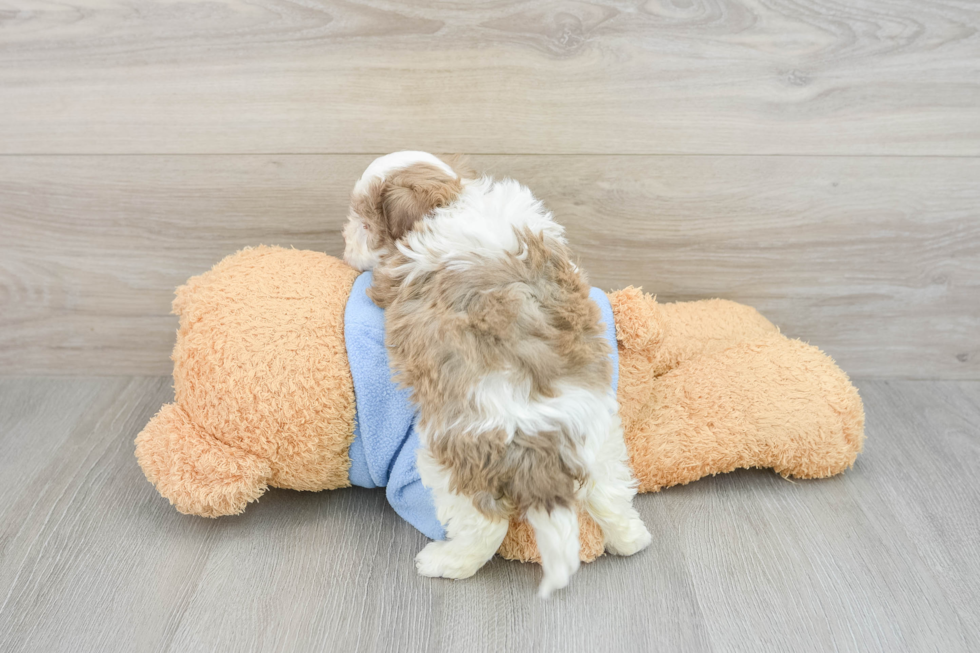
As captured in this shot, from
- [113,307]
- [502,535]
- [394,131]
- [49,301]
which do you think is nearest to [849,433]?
[502,535]

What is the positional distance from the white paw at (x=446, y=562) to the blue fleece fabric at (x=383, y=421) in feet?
0.09

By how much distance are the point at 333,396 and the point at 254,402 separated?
105 millimetres

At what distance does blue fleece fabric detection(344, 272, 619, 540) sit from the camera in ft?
2.83

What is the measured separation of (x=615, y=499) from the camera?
842mm

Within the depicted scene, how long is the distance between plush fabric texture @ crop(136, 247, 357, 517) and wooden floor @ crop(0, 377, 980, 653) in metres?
0.08

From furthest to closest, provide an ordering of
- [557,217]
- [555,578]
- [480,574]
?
[557,217]
[480,574]
[555,578]

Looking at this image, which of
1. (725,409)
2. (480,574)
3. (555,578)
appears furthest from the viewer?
(725,409)

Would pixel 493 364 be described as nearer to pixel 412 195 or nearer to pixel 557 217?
pixel 412 195

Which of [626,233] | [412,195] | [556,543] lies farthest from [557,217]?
[556,543]

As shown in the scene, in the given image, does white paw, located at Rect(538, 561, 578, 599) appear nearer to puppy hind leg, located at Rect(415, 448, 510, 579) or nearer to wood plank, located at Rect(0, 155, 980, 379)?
puppy hind leg, located at Rect(415, 448, 510, 579)

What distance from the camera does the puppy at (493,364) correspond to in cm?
75

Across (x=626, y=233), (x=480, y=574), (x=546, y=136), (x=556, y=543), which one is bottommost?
(x=480, y=574)

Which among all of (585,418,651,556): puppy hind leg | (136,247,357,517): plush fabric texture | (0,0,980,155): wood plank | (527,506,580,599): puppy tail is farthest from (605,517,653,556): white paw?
(0,0,980,155): wood plank

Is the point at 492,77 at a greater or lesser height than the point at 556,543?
greater
